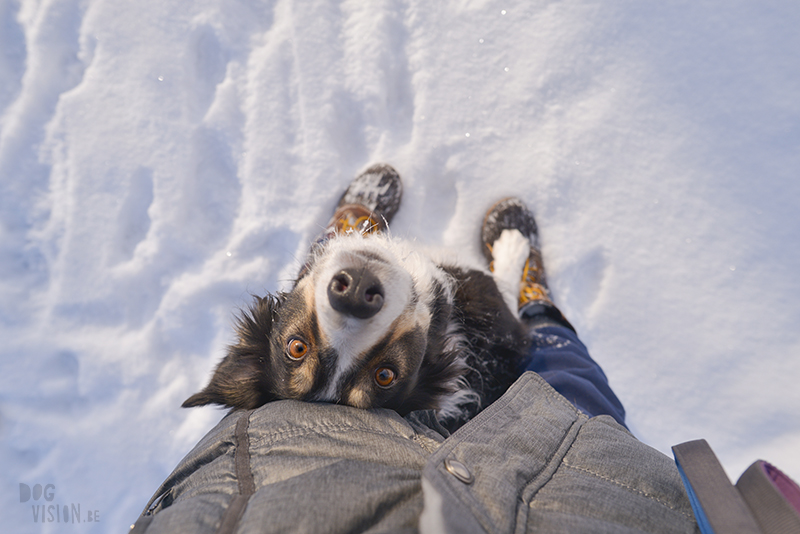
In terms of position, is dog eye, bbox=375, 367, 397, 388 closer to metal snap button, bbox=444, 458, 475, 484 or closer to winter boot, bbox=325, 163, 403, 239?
metal snap button, bbox=444, 458, 475, 484

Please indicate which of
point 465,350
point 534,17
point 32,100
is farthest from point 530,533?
point 32,100

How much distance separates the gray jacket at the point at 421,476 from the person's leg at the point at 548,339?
51cm

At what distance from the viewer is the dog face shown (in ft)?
5.58

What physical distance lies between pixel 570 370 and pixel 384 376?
1.23 m

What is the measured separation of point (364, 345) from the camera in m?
1.76

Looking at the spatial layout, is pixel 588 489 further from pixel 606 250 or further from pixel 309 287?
pixel 606 250

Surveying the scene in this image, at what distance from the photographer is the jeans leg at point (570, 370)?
86.6 inches

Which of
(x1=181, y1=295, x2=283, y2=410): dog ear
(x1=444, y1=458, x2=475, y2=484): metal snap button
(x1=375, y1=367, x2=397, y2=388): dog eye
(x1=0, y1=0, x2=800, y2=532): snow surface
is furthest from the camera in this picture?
(x1=0, y1=0, x2=800, y2=532): snow surface

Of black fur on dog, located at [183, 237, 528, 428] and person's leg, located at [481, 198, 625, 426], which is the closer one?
black fur on dog, located at [183, 237, 528, 428]

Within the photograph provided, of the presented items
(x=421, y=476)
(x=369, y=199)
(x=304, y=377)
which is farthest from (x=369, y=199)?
(x=421, y=476)

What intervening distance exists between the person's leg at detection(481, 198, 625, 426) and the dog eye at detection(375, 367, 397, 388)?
985mm

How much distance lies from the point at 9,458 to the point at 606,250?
471cm

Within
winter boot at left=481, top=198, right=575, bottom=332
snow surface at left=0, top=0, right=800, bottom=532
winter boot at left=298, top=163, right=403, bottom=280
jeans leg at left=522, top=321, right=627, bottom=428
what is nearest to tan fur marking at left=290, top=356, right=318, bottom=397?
jeans leg at left=522, top=321, right=627, bottom=428

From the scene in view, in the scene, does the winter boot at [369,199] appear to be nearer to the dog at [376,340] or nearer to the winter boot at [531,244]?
the dog at [376,340]
